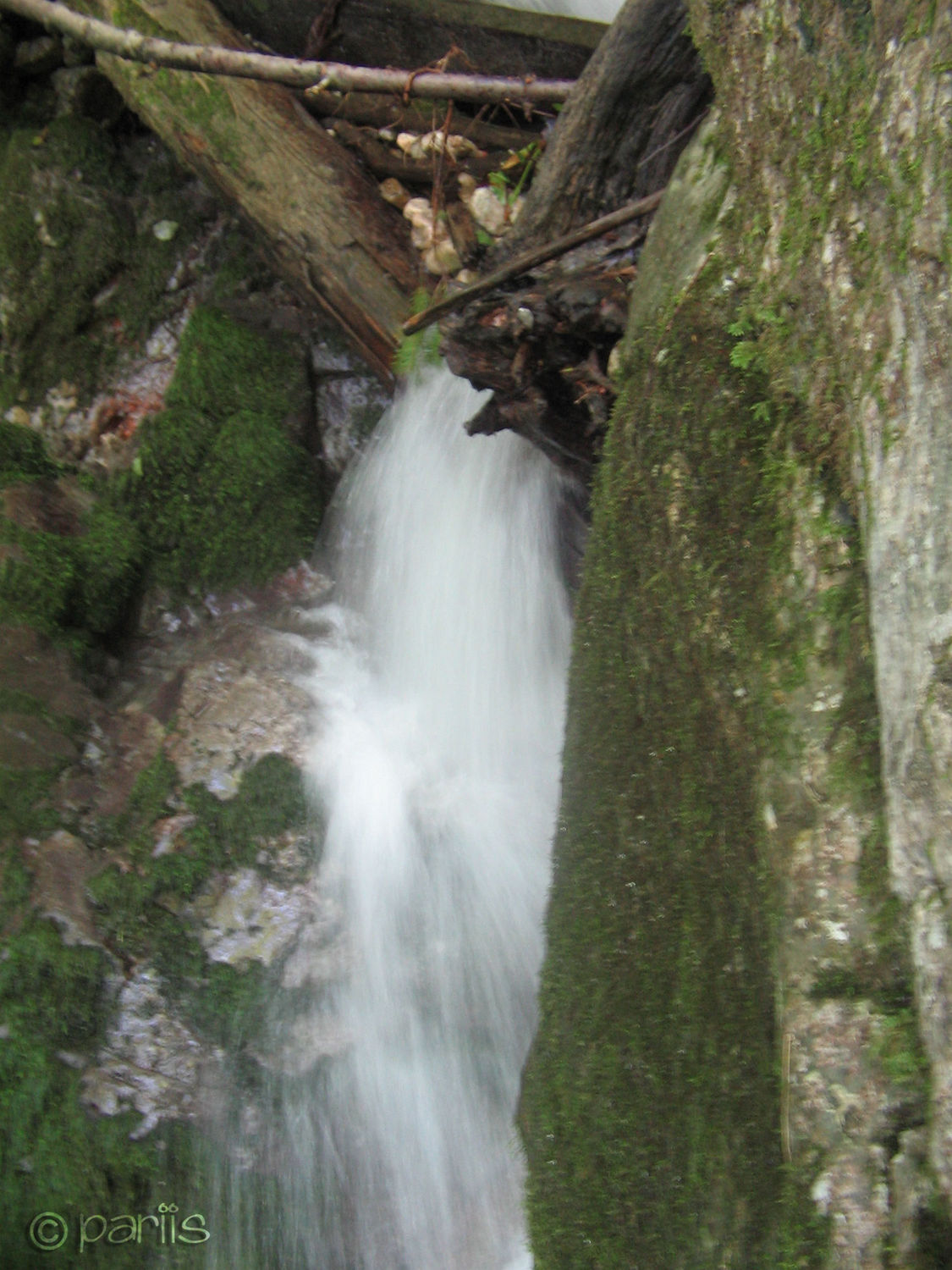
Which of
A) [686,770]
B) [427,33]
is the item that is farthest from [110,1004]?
[427,33]

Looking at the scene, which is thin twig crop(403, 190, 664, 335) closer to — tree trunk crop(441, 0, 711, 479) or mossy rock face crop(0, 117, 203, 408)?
tree trunk crop(441, 0, 711, 479)

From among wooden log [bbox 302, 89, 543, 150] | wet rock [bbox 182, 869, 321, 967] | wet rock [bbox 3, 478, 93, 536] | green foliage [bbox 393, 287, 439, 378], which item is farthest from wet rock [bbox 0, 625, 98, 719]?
wooden log [bbox 302, 89, 543, 150]

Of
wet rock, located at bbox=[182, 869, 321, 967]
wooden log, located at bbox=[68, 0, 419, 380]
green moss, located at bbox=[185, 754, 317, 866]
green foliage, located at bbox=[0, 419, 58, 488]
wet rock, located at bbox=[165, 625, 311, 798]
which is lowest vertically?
wet rock, located at bbox=[182, 869, 321, 967]

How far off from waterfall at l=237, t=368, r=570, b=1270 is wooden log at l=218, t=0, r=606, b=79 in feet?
5.33

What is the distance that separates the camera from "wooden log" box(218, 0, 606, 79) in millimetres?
4570

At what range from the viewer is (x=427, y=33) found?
475 cm

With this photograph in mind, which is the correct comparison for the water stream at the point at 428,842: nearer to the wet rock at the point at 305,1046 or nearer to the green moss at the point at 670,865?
the wet rock at the point at 305,1046

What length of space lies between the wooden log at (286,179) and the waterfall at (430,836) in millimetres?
466

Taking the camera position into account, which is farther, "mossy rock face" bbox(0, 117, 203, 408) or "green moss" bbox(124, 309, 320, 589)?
"mossy rock face" bbox(0, 117, 203, 408)

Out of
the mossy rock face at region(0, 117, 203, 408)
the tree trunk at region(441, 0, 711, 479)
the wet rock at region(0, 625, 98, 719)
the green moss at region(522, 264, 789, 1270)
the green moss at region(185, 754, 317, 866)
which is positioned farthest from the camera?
the mossy rock face at region(0, 117, 203, 408)

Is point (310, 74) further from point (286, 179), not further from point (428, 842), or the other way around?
point (428, 842)

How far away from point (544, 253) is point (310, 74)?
61.4 inches

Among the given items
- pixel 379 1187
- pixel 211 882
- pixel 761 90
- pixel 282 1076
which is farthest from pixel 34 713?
pixel 761 90

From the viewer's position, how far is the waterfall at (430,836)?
3.71 metres
